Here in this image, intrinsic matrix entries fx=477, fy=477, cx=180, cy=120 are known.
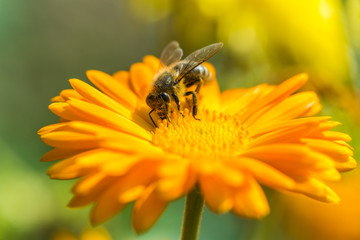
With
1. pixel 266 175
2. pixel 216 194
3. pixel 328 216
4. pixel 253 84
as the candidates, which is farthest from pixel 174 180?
pixel 328 216

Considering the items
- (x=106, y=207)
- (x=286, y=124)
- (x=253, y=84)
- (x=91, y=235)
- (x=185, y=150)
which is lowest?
(x=106, y=207)

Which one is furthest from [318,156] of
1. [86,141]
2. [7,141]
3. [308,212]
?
[7,141]

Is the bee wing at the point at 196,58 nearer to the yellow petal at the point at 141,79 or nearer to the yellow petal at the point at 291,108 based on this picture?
the yellow petal at the point at 141,79

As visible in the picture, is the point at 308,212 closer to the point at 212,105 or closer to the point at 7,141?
the point at 212,105

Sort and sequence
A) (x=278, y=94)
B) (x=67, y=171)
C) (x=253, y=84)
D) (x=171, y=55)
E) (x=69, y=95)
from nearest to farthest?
(x=67, y=171) < (x=69, y=95) < (x=278, y=94) < (x=171, y=55) < (x=253, y=84)

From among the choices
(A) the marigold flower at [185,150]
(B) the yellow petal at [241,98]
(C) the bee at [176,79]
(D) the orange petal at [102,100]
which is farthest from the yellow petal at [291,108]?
(D) the orange petal at [102,100]

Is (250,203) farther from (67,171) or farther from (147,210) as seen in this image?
(67,171)

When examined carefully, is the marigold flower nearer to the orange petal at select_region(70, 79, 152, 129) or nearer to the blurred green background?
the orange petal at select_region(70, 79, 152, 129)

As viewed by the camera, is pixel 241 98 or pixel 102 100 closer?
pixel 102 100
